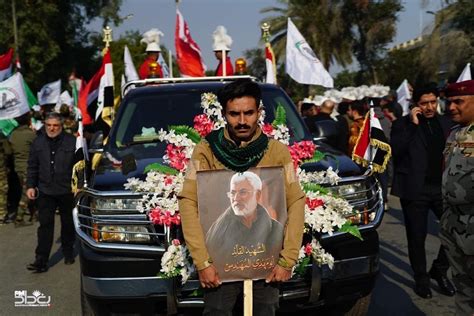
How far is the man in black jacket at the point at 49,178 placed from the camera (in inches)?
311

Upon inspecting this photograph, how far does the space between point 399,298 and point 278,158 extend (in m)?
3.32

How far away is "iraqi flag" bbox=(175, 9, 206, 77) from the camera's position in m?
11.5

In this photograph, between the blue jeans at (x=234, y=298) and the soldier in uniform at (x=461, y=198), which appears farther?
the soldier in uniform at (x=461, y=198)

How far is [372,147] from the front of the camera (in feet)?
19.2

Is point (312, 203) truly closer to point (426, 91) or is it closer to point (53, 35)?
point (426, 91)

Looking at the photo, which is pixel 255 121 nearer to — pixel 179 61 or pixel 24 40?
pixel 179 61

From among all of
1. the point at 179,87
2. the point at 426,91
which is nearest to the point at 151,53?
the point at 179,87

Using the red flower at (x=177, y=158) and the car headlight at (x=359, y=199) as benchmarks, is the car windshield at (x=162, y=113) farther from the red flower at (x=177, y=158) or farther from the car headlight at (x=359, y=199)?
the red flower at (x=177, y=158)

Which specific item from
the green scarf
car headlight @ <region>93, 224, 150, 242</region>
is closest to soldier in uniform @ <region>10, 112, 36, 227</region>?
car headlight @ <region>93, 224, 150, 242</region>

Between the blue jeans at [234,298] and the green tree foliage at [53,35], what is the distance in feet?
89.5

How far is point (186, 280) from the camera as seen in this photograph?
403 cm

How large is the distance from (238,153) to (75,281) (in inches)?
183

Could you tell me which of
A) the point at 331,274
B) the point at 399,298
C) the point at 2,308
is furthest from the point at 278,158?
the point at 2,308

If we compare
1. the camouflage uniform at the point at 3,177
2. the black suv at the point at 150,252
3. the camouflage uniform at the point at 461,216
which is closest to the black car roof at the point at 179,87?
the black suv at the point at 150,252
